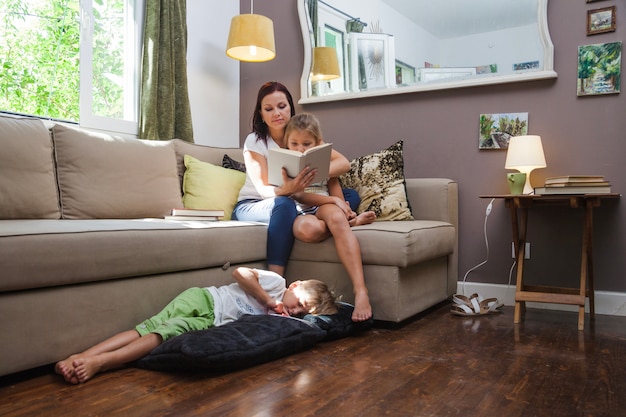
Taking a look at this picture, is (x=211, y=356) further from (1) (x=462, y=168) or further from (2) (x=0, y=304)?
(1) (x=462, y=168)

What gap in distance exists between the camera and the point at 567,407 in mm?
1346

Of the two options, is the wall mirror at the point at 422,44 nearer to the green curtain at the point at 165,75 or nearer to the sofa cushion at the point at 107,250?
the green curtain at the point at 165,75

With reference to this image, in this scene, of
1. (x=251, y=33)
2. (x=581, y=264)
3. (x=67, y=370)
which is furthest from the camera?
(x=251, y=33)

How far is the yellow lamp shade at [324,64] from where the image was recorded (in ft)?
11.6

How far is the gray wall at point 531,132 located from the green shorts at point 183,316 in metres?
1.75

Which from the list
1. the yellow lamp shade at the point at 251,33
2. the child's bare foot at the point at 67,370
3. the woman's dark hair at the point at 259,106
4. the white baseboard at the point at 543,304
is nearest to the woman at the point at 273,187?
the woman's dark hair at the point at 259,106

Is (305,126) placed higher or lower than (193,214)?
higher

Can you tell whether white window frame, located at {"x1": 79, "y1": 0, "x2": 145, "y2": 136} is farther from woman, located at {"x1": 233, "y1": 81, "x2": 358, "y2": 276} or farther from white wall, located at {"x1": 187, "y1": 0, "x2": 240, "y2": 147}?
woman, located at {"x1": 233, "y1": 81, "x2": 358, "y2": 276}

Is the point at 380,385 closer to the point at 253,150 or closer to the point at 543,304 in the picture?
the point at 253,150

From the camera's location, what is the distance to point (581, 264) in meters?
2.54

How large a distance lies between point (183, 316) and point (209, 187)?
3.65 feet

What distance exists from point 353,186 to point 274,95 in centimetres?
66

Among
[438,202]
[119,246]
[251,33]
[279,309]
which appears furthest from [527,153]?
[119,246]

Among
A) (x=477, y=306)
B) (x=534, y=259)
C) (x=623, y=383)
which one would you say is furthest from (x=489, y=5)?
(x=623, y=383)
